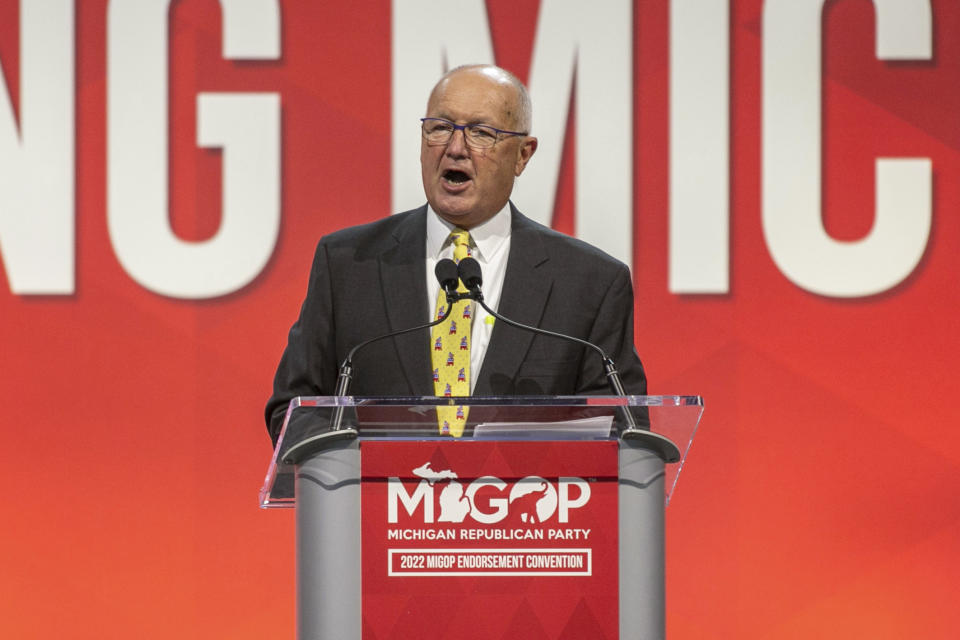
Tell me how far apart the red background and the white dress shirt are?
1.21 meters

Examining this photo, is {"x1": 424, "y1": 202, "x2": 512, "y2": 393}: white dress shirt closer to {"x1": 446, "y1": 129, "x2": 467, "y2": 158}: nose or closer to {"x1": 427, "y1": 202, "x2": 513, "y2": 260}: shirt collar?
{"x1": 427, "y1": 202, "x2": 513, "y2": 260}: shirt collar

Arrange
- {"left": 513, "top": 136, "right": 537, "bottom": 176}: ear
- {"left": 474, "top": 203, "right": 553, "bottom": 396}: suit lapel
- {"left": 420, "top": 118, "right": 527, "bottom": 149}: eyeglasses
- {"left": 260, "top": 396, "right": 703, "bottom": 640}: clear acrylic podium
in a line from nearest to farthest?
1. {"left": 260, "top": 396, "right": 703, "bottom": 640}: clear acrylic podium
2. {"left": 474, "top": 203, "right": 553, "bottom": 396}: suit lapel
3. {"left": 420, "top": 118, "right": 527, "bottom": 149}: eyeglasses
4. {"left": 513, "top": 136, "right": 537, "bottom": 176}: ear

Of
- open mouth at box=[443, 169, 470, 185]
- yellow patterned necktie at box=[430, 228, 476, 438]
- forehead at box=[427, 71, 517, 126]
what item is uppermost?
forehead at box=[427, 71, 517, 126]

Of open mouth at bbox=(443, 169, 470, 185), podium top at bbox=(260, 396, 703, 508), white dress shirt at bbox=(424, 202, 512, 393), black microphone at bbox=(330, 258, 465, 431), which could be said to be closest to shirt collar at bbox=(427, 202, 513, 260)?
white dress shirt at bbox=(424, 202, 512, 393)

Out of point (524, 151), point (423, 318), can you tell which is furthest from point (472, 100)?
point (423, 318)

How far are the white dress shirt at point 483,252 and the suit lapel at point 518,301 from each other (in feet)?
0.09

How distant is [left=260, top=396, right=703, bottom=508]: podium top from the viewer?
1.58 meters

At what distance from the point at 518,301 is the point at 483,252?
0.17 m

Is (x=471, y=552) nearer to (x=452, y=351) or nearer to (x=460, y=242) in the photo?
(x=452, y=351)

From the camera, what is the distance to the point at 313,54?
11.8 ft

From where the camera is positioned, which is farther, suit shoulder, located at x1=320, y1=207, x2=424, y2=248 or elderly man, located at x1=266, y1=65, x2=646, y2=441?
suit shoulder, located at x1=320, y1=207, x2=424, y2=248

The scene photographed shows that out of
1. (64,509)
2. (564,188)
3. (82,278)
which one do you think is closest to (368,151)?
(564,188)

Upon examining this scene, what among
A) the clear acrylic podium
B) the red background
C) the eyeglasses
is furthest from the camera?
the red background

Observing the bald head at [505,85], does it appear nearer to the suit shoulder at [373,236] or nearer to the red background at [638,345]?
the suit shoulder at [373,236]
